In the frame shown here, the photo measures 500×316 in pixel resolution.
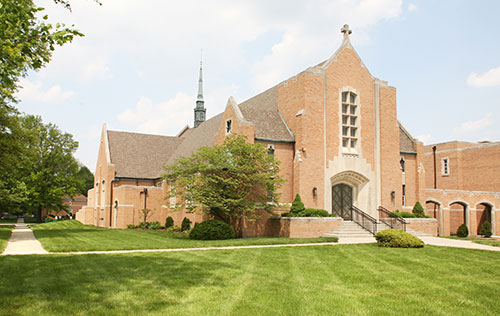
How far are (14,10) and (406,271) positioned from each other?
37.5ft

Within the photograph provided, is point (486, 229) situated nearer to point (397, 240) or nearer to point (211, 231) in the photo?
point (397, 240)

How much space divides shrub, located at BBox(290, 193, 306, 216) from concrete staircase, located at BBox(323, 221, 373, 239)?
6.70 feet


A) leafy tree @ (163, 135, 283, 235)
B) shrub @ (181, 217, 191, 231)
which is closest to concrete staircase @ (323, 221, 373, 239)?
leafy tree @ (163, 135, 283, 235)

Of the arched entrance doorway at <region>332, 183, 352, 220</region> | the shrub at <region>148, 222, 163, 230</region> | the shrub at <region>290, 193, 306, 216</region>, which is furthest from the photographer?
the shrub at <region>148, 222, 163, 230</region>

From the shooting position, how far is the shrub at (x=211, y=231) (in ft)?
71.2

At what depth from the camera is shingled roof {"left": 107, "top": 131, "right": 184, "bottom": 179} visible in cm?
3938

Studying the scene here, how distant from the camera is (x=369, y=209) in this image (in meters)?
28.8

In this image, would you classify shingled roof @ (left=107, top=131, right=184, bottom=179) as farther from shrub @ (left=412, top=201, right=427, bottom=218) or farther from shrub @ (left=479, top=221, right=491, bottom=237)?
shrub @ (left=479, top=221, right=491, bottom=237)

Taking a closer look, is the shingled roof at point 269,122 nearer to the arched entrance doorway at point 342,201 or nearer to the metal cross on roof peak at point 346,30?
the arched entrance doorway at point 342,201

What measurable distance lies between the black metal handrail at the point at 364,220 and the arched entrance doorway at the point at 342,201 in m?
0.35

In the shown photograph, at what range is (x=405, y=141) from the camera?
32094 millimetres

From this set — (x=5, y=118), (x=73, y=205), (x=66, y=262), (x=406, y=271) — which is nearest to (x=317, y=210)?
(x=406, y=271)

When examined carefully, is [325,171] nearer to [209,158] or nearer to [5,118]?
[209,158]

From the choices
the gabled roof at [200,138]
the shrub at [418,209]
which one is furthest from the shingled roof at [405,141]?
the gabled roof at [200,138]
